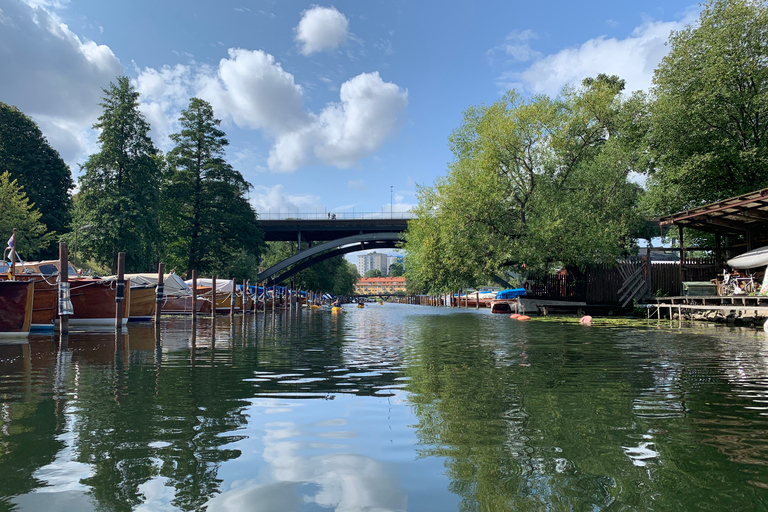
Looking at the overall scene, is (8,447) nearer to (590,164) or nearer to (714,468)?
(714,468)

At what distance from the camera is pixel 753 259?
22.2 m

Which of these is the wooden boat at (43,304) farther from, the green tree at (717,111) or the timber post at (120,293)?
the green tree at (717,111)

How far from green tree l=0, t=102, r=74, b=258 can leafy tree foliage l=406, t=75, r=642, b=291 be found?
37343 mm

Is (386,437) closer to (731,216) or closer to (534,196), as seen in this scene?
(731,216)

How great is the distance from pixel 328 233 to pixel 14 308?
58.5m

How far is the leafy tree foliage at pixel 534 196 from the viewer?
102 feet

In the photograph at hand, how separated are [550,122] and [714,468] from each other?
104 feet

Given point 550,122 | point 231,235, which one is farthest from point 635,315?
point 231,235

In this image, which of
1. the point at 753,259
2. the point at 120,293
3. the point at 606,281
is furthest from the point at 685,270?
the point at 120,293

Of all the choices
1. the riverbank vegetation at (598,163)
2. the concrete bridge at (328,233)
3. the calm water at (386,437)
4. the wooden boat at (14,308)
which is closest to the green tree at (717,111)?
the riverbank vegetation at (598,163)

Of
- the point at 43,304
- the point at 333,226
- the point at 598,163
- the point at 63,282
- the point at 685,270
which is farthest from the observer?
the point at 333,226

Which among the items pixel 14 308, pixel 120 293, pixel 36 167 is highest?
pixel 36 167

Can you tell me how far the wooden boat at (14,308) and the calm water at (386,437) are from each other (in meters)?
6.56

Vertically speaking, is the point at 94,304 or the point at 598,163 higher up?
the point at 598,163
